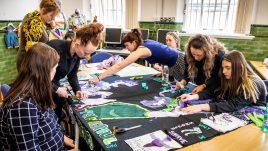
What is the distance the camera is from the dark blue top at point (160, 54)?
2.27 metres

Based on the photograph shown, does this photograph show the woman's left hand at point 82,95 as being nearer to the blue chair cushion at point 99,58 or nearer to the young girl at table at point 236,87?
the young girl at table at point 236,87

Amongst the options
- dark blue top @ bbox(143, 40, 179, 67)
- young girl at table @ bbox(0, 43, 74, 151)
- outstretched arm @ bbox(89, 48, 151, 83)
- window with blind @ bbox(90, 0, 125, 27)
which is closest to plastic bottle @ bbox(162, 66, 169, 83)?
dark blue top @ bbox(143, 40, 179, 67)

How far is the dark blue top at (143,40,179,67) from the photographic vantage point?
89.2 inches

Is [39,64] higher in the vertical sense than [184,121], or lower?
higher

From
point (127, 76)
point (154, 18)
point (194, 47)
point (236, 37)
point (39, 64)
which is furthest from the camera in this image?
point (154, 18)

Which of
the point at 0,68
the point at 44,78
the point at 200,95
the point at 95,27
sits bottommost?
the point at 0,68

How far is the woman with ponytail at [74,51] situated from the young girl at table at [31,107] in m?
0.53

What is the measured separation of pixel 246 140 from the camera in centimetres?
120

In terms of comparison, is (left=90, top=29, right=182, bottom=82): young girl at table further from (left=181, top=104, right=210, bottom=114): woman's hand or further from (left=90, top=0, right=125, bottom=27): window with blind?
(left=90, top=0, right=125, bottom=27): window with blind

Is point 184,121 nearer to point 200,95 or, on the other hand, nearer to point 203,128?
point 203,128

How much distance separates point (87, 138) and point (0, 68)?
3.48 meters

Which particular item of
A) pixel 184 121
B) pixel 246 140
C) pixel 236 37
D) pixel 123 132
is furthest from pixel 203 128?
pixel 236 37

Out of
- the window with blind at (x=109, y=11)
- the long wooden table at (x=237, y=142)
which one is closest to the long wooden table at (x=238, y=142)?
the long wooden table at (x=237, y=142)

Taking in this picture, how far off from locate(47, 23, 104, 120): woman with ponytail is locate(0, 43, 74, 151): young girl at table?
20.9 inches
